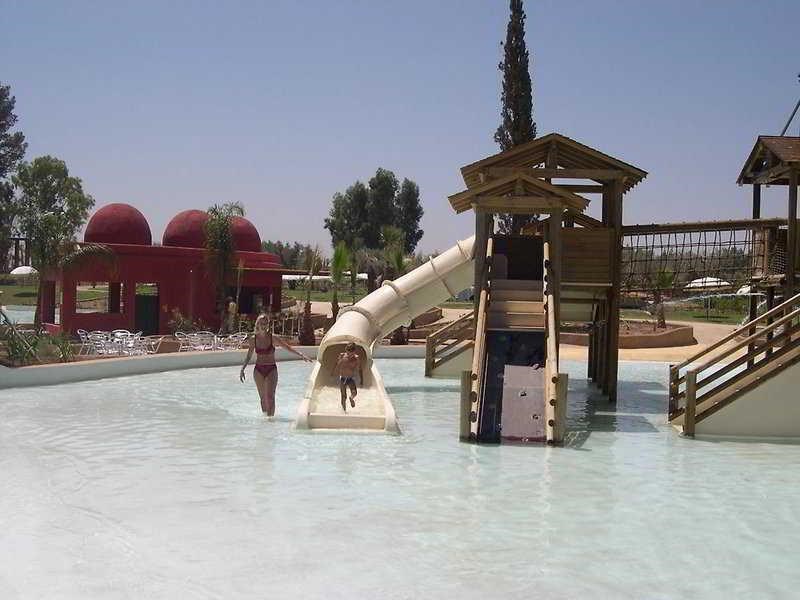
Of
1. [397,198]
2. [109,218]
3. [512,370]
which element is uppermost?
[397,198]

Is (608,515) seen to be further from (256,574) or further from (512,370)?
(512,370)

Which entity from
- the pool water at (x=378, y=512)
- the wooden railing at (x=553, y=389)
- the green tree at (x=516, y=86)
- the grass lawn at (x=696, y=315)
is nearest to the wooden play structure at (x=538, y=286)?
the wooden railing at (x=553, y=389)

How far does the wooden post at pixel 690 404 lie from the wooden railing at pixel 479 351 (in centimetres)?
303

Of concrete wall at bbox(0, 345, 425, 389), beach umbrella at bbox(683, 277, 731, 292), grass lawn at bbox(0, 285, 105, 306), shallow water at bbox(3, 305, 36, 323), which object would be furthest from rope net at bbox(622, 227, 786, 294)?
grass lawn at bbox(0, 285, 105, 306)

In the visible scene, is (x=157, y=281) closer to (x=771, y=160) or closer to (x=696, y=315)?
(x=771, y=160)

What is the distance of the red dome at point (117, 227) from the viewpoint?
28547 mm

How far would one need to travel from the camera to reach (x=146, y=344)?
23.0 meters

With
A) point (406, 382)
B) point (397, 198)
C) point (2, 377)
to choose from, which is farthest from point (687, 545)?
point (397, 198)

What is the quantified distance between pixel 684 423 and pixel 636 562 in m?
6.57

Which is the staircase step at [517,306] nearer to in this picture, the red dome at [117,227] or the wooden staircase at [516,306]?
the wooden staircase at [516,306]

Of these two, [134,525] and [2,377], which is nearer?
[134,525]

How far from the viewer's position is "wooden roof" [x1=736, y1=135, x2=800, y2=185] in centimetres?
1580

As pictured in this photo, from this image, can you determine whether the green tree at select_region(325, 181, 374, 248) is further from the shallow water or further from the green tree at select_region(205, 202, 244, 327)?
the green tree at select_region(205, 202, 244, 327)

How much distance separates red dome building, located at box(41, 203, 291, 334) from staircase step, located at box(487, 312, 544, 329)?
15.5 metres
